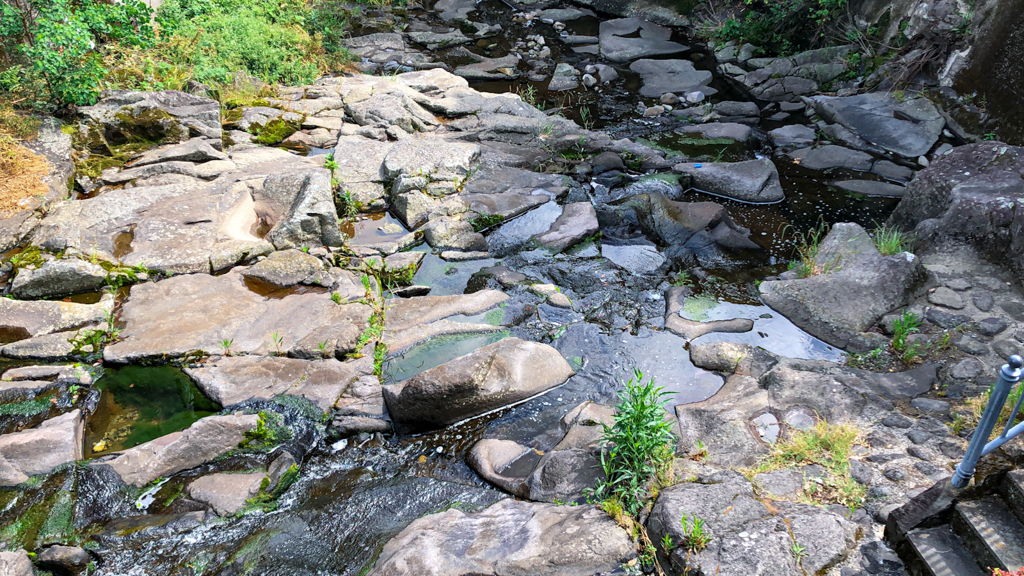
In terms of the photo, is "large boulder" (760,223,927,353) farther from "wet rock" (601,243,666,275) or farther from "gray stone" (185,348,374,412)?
"gray stone" (185,348,374,412)

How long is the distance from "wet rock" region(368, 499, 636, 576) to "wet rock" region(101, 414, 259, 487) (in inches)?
58.1

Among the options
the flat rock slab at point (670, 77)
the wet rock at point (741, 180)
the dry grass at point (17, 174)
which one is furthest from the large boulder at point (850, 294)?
the dry grass at point (17, 174)

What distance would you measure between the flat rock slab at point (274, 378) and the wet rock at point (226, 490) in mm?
646

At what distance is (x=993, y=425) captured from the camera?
240cm

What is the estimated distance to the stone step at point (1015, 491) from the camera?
2.39m

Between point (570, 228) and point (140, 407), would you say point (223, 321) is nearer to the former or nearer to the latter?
point (140, 407)

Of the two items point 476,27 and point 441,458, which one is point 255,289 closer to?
point 441,458

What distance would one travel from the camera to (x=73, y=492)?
3691 mm

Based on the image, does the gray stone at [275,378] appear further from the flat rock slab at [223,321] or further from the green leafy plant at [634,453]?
the green leafy plant at [634,453]

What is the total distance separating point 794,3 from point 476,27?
692 centimetres

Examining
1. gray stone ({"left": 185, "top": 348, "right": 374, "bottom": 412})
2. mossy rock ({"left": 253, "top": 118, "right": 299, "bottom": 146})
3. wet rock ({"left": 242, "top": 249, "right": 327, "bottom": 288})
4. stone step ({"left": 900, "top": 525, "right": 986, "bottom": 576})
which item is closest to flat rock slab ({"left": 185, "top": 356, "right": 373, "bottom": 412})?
gray stone ({"left": 185, "top": 348, "right": 374, "bottom": 412})

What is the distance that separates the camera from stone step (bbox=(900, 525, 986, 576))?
240 centimetres

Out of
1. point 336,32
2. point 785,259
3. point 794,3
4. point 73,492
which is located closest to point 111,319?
point 73,492

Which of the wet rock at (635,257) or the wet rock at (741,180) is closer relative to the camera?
the wet rock at (635,257)
